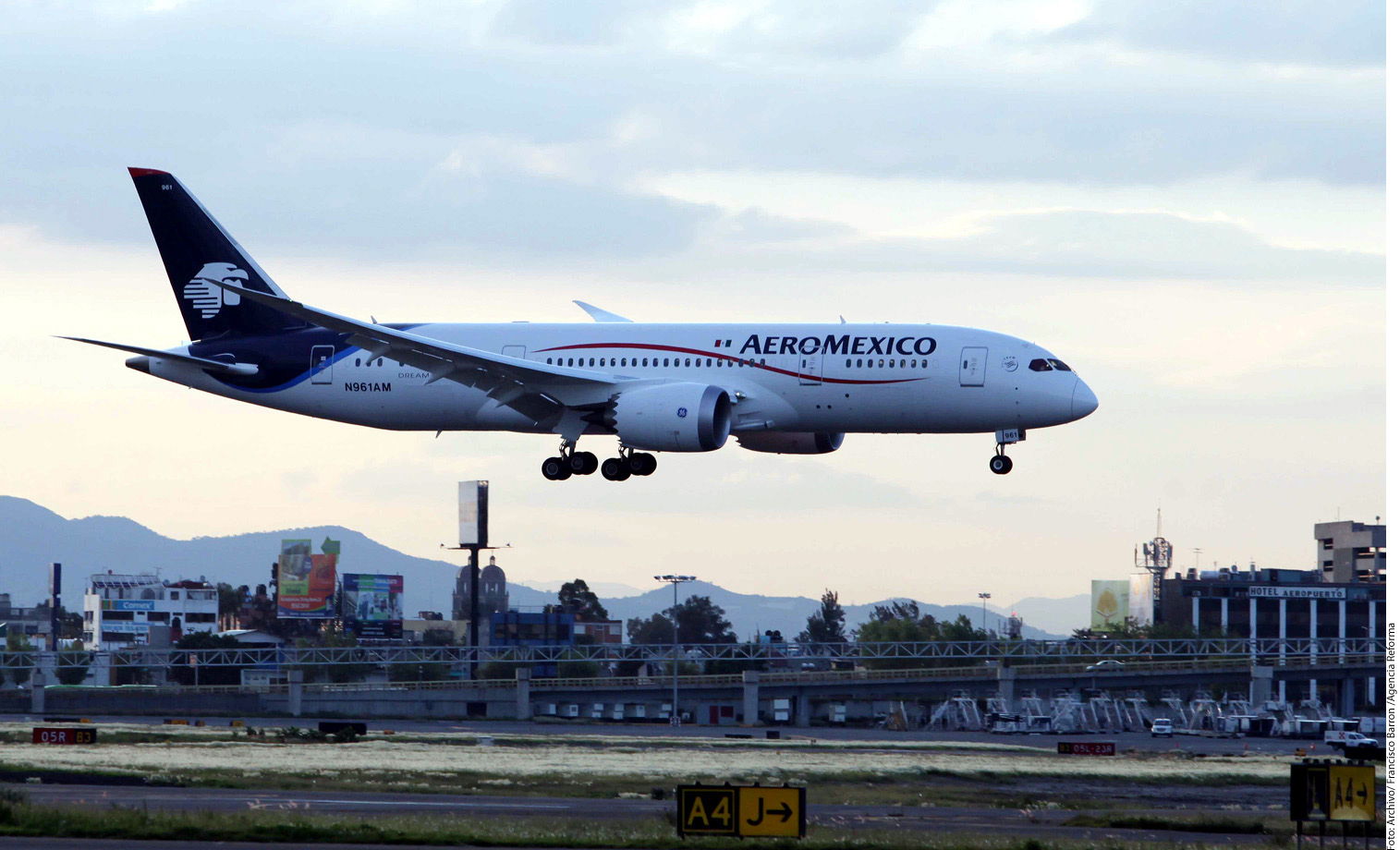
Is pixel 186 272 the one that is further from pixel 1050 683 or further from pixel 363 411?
pixel 1050 683

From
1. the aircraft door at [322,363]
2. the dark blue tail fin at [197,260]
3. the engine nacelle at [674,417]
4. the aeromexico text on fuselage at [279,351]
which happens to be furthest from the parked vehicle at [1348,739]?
the dark blue tail fin at [197,260]

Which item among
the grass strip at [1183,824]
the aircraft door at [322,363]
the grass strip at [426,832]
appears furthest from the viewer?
the aircraft door at [322,363]

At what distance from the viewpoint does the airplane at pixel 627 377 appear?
182ft

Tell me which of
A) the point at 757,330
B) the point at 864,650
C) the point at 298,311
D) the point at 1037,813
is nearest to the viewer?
the point at 1037,813

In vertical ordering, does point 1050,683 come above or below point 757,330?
below

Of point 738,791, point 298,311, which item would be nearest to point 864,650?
point 298,311

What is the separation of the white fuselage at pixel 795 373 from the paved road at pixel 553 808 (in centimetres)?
1541

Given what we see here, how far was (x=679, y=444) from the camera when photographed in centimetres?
5534

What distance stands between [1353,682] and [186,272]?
121 metres

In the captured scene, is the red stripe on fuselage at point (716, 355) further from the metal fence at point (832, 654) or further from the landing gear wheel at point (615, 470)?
the metal fence at point (832, 654)

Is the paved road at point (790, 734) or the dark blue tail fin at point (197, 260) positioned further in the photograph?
the paved road at point (790, 734)

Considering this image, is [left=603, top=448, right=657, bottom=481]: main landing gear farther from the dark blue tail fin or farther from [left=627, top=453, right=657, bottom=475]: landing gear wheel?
the dark blue tail fin

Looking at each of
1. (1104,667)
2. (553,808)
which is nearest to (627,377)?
(553,808)

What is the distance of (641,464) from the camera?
196 ft
